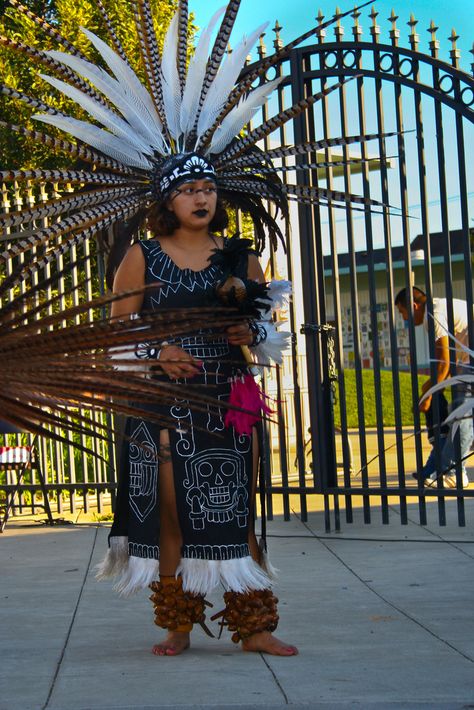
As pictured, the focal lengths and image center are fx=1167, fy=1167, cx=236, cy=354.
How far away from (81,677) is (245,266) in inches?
66.1

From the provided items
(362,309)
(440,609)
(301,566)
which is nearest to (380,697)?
(440,609)

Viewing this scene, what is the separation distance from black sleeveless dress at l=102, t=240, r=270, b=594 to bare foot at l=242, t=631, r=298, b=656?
7.7 inches

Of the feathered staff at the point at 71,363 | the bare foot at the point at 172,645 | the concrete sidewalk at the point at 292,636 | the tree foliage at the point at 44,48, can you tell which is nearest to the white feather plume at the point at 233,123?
the bare foot at the point at 172,645

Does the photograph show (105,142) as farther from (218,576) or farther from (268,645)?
(268,645)

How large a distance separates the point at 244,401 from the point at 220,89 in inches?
49.1

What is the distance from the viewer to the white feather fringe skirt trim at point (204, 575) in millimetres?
4488

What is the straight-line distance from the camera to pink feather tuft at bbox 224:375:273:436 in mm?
4395

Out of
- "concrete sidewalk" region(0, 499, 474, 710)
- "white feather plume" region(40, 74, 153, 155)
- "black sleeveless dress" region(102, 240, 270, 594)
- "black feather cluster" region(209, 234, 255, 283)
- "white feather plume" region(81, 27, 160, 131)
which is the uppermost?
"white feather plume" region(81, 27, 160, 131)

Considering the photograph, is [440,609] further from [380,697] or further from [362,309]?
[362,309]

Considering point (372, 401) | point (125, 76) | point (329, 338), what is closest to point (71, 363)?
point (125, 76)

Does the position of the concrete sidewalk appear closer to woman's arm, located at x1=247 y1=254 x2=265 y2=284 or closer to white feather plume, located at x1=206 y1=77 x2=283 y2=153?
woman's arm, located at x1=247 y1=254 x2=265 y2=284

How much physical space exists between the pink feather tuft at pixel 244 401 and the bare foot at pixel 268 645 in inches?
31.6

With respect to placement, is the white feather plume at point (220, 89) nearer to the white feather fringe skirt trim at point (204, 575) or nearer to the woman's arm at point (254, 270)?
the woman's arm at point (254, 270)

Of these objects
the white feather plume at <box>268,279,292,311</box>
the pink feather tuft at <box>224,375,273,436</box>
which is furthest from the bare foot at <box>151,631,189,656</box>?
the white feather plume at <box>268,279,292,311</box>
